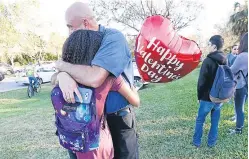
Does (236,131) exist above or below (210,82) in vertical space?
below

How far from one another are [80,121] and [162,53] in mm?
718

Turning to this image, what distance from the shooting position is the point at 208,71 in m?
2.86

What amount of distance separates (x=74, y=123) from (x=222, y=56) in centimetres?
210

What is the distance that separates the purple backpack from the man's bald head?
34 centimetres

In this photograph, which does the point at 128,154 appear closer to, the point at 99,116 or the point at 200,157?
the point at 99,116

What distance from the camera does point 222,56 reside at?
2.83 metres

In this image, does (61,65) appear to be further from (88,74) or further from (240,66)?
(240,66)

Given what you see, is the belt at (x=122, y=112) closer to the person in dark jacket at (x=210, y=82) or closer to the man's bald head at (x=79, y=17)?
the man's bald head at (x=79, y=17)

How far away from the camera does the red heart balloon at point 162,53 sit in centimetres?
167

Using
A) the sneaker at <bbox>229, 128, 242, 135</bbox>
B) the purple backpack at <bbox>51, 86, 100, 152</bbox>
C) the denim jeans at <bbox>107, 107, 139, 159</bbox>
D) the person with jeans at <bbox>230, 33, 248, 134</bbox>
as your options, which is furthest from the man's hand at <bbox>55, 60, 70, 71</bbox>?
the sneaker at <bbox>229, 128, 242, 135</bbox>

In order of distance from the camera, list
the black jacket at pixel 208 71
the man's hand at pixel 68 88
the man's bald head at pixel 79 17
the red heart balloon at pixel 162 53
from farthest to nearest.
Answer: the black jacket at pixel 208 71, the red heart balloon at pixel 162 53, the man's bald head at pixel 79 17, the man's hand at pixel 68 88

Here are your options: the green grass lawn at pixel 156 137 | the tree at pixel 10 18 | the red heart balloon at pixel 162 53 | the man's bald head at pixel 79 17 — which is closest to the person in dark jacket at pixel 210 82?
the green grass lawn at pixel 156 137

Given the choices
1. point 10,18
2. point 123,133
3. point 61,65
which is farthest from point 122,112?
point 10,18

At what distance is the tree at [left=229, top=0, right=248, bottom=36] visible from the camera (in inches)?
843
